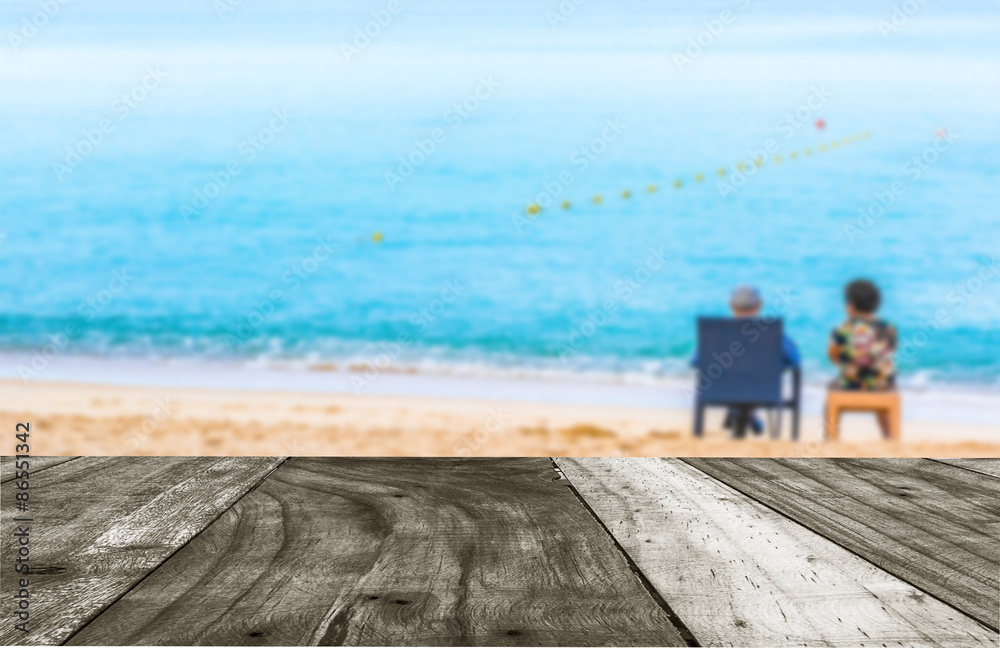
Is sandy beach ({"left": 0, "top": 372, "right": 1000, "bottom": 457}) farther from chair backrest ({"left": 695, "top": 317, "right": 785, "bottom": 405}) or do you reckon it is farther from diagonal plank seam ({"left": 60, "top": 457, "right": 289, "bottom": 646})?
diagonal plank seam ({"left": 60, "top": 457, "right": 289, "bottom": 646})

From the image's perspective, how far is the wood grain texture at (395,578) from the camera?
642 millimetres

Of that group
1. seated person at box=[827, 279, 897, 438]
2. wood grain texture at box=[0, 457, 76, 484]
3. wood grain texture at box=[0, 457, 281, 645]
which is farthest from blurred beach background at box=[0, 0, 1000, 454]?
wood grain texture at box=[0, 457, 281, 645]

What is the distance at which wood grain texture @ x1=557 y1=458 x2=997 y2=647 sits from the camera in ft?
2.13

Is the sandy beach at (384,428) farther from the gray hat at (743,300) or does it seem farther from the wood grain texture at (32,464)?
the wood grain texture at (32,464)

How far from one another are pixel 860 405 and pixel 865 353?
14cm

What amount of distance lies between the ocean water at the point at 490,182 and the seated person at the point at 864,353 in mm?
903

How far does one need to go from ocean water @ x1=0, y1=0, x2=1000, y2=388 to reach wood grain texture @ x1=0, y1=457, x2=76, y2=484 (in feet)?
5.67

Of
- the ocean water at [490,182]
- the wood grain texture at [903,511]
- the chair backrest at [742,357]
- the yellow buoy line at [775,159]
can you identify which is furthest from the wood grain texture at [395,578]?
the yellow buoy line at [775,159]

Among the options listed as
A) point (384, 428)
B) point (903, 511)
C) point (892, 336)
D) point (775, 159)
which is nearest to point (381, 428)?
point (384, 428)

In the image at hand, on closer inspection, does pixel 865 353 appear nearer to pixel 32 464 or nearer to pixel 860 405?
pixel 860 405

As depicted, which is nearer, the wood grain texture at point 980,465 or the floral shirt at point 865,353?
the wood grain texture at point 980,465

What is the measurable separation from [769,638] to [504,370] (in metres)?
3.36

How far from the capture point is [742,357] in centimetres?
213

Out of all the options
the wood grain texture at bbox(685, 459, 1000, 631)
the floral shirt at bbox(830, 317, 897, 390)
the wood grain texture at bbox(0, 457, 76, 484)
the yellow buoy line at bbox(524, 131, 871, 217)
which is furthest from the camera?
the yellow buoy line at bbox(524, 131, 871, 217)
